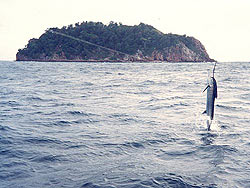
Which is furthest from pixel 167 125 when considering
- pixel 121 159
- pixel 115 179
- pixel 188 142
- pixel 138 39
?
pixel 138 39

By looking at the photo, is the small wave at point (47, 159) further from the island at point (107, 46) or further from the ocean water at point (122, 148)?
the island at point (107, 46)

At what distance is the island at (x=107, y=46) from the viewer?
137 m

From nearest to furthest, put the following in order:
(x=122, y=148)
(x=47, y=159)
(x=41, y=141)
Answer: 1. (x=47, y=159)
2. (x=122, y=148)
3. (x=41, y=141)

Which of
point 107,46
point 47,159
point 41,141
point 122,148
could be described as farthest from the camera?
point 107,46

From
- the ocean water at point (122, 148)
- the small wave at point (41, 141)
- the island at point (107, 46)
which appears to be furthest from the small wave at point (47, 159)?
the island at point (107, 46)

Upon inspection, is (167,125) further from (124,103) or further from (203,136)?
(124,103)

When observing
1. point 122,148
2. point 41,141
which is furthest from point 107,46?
point 122,148

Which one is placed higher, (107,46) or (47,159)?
(107,46)

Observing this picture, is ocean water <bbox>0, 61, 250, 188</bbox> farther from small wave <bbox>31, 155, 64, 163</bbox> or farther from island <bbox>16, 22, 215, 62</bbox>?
island <bbox>16, 22, 215, 62</bbox>

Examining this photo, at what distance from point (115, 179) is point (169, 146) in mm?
2501

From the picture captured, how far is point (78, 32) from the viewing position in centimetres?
15538

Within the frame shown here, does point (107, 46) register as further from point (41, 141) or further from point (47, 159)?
point (47, 159)

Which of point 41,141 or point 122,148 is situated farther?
point 41,141

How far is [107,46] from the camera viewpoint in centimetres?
14438
